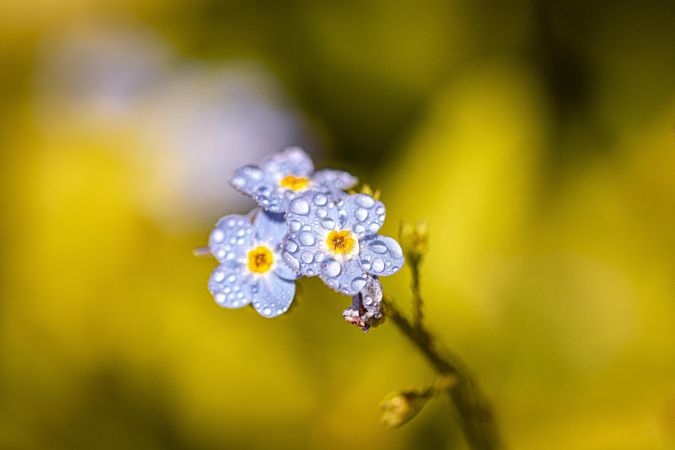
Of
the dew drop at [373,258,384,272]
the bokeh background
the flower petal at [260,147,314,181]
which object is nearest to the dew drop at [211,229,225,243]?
the flower petal at [260,147,314,181]

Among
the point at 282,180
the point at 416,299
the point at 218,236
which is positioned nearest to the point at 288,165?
the point at 282,180

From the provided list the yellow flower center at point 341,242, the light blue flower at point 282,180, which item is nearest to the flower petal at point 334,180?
the light blue flower at point 282,180

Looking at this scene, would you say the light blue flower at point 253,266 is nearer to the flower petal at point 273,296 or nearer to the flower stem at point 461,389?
the flower petal at point 273,296

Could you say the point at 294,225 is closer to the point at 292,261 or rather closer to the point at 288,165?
the point at 292,261

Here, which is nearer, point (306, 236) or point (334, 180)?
point (306, 236)

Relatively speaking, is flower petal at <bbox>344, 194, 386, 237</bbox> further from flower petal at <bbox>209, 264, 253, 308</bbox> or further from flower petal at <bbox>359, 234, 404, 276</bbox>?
flower petal at <bbox>209, 264, 253, 308</bbox>

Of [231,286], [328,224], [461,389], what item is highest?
[328,224]

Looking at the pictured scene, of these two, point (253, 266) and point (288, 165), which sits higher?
point (288, 165)
